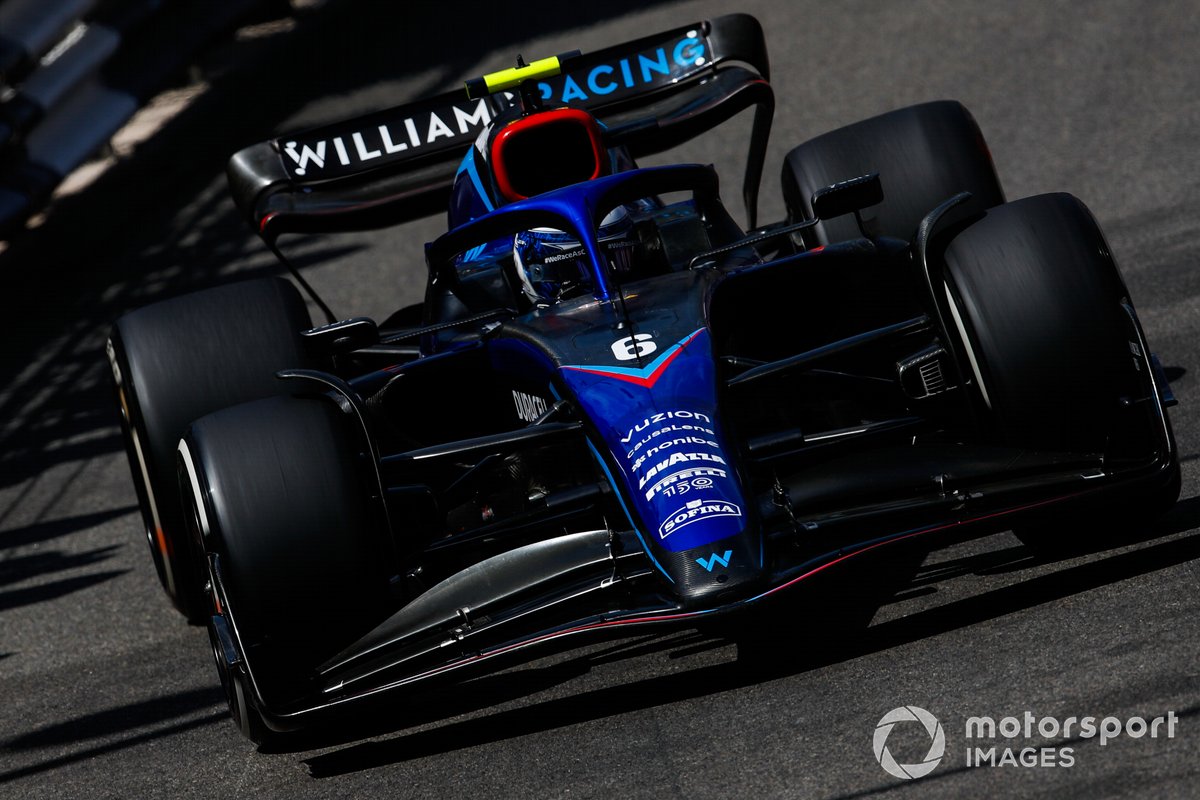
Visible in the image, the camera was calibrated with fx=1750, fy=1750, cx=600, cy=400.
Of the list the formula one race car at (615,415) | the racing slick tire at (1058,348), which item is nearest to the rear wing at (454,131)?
the formula one race car at (615,415)

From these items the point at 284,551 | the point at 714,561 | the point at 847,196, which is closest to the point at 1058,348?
the point at 847,196

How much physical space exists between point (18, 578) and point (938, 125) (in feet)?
13.0

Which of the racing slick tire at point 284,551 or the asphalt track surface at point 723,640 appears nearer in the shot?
the asphalt track surface at point 723,640

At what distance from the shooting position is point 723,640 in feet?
15.4

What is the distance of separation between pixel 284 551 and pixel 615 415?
921 mm

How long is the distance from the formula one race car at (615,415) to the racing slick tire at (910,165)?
1cm

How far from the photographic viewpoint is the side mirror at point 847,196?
5.20 metres

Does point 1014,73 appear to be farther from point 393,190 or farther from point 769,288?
point 769,288

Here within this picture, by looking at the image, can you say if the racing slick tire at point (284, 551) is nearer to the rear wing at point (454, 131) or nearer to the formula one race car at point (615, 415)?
the formula one race car at point (615, 415)

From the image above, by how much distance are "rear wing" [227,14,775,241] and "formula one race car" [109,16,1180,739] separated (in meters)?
0.72

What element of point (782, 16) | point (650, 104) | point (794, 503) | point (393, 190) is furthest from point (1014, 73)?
point (794, 503)

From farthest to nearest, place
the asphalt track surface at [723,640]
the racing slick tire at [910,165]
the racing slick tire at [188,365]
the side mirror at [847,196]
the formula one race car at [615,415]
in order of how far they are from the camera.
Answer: the racing slick tire at [910,165], the racing slick tire at [188,365], the side mirror at [847,196], the formula one race car at [615,415], the asphalt track surface at [723,640]

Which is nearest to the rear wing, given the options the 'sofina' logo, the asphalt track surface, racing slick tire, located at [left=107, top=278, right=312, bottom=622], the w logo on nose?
racing slick tire, located at [left=107, top=278, right=312, bottom=622]

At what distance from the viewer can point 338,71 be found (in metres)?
16.5
